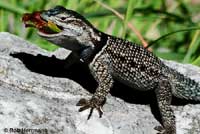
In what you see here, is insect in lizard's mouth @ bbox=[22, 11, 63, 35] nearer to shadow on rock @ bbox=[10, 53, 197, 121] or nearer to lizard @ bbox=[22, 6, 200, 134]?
lizard @ bbox=[22, 6, 200, 134]

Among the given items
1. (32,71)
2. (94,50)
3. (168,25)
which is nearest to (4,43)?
(32,71)

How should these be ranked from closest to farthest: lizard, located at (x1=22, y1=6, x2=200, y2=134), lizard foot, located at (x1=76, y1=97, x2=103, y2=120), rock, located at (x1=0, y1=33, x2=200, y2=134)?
Answer: rock, located at (x1=0, y1=33, x2=200, y2=134) < lizard foot, located at (x1=76, y1=97, x2=103, y2=120) < lizard, located at (x1=22, y1=6, x2=200, y2=134)

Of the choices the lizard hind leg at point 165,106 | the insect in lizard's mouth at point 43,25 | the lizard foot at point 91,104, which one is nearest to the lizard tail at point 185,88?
the lizard hind leg at point 165,106

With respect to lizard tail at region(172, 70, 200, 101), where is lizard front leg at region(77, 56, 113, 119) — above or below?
below

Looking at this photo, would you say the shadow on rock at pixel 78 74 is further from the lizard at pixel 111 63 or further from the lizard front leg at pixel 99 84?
the lizard front leg at pixel 99 84

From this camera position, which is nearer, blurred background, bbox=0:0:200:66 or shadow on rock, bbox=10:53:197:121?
shadow on rock, bbox=10:53:197:121

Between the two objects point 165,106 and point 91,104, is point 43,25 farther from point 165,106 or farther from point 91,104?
point 165,106

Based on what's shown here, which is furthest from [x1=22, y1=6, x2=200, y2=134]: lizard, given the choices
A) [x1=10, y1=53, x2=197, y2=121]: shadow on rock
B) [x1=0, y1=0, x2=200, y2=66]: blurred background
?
[x1=0, y1=0, x2=200, y2=66]: blurred background

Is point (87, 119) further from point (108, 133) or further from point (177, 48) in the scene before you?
point (177, 48)
